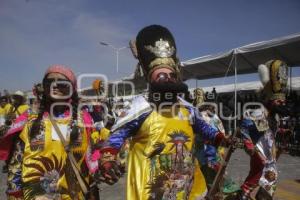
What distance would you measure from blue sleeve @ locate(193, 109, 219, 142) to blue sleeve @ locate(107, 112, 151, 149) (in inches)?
20.8

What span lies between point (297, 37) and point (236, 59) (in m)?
3.04

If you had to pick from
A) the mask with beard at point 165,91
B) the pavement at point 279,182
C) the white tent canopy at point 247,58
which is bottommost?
the pavement at point 279,182

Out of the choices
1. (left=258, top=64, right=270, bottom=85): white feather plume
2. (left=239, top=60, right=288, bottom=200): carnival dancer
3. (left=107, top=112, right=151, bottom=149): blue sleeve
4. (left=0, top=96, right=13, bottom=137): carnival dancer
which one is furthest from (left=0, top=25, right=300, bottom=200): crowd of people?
(left=0, top=96, right=13, bottom=137): carnival dancer

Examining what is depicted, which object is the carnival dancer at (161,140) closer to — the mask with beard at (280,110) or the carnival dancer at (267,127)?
the carnival dancer at (267,127)

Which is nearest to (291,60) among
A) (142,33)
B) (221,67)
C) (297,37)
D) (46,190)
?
(297,37)

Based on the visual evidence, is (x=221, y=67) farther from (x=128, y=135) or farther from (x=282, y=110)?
(x=128, y=135)

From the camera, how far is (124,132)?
3.14 metres

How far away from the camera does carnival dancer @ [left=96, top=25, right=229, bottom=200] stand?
3131mm

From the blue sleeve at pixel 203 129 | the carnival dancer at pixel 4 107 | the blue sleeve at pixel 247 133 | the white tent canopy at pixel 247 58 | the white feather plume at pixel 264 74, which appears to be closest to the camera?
the blue sleeve at pixel 203 129

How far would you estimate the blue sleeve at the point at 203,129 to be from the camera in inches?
137

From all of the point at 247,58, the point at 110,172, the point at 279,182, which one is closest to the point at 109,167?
the point at 110,172

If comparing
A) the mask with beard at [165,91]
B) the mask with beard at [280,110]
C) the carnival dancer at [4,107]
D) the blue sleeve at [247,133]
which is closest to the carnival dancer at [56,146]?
the mask with beard at [165,91]

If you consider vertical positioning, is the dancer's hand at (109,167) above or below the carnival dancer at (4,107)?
below

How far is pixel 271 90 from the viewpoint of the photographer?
5.05 meters
